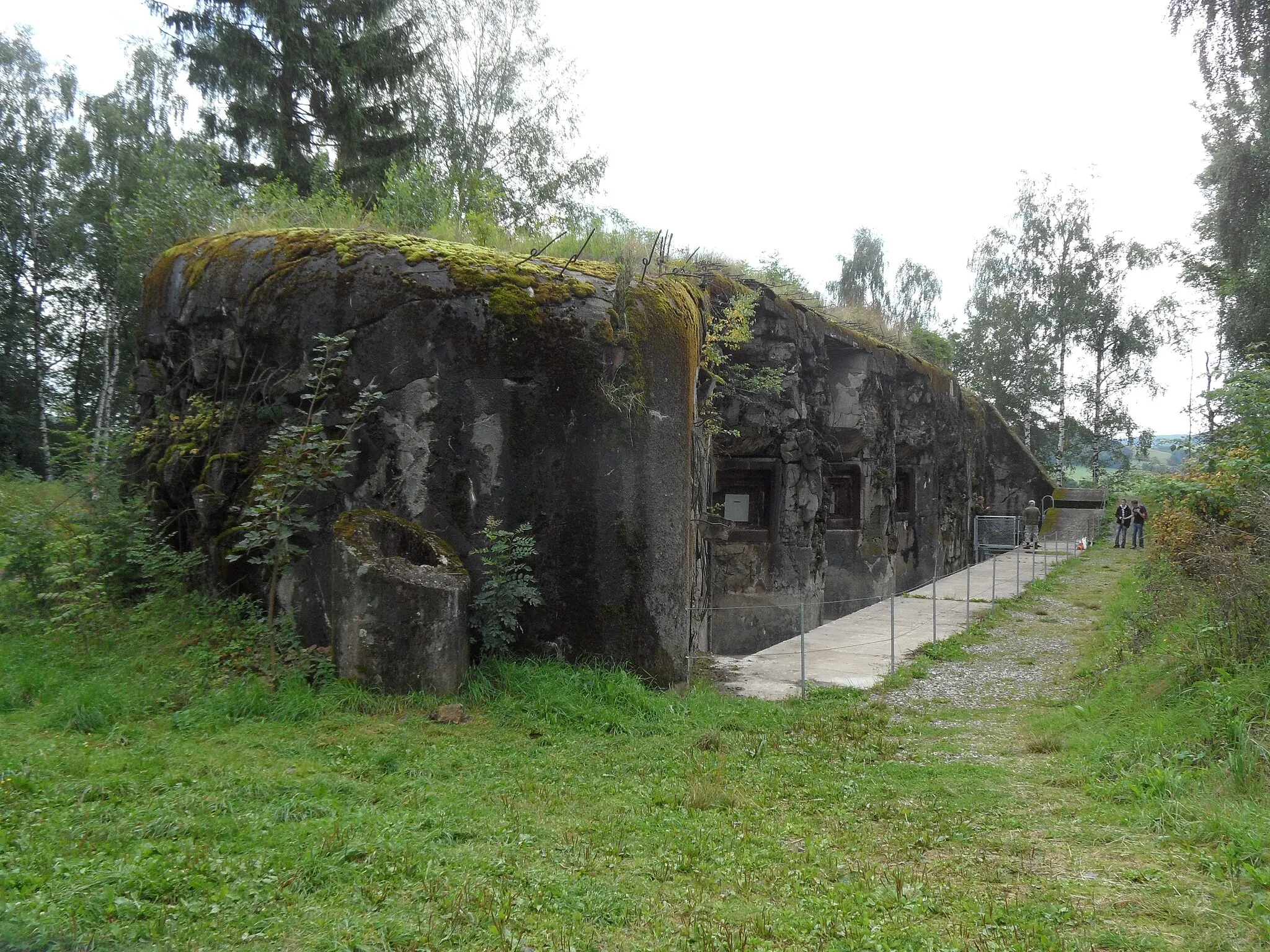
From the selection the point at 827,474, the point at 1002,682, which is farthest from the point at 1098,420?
the point at 1002,682

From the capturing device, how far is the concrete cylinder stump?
21.6 ft

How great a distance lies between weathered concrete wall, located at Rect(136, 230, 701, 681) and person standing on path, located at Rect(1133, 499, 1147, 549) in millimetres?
19021

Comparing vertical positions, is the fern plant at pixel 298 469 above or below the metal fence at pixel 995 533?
above

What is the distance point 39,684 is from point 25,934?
4.19m

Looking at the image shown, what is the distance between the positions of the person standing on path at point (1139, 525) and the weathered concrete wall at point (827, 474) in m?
4.31

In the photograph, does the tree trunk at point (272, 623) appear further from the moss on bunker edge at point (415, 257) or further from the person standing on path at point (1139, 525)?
the person standing on path at point (1139, 525)

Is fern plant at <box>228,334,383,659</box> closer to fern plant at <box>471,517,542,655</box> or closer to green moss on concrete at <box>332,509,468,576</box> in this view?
green moss on concrete at <box>332,509,468,576</box>

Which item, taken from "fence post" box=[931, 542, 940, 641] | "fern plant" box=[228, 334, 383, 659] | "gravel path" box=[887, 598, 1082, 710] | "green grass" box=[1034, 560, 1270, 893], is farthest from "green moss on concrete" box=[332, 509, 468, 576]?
"fence post" box=[931, 542, 940, 641]

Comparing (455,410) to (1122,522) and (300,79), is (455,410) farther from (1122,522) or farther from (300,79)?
(1122,522)

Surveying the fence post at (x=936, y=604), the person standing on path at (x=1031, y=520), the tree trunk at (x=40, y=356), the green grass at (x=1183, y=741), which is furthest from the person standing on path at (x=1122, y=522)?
the tree trunk at (x=40, y=356)

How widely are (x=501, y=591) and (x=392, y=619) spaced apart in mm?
951

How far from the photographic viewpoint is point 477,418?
7.66 metres

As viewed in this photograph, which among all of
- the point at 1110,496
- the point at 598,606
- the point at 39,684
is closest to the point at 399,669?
the point at 598,606

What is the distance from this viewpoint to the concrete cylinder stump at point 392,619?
6.57 metres
